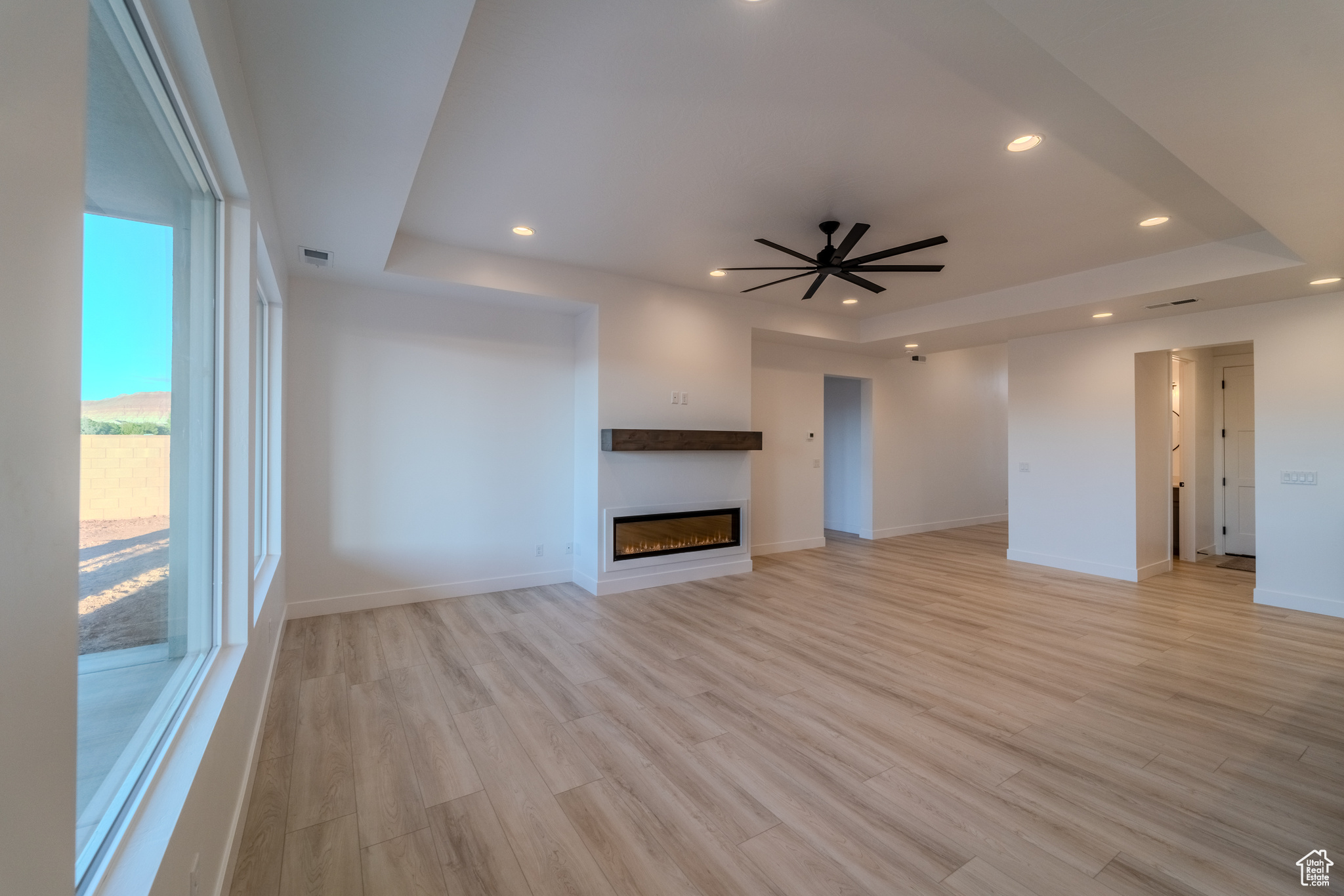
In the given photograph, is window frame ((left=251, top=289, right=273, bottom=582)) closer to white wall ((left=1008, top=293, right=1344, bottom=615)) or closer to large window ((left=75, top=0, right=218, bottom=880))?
large window ((left=75, top=0, right=218, bottom=880))

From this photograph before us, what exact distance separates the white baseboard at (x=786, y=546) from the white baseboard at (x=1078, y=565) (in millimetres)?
2127

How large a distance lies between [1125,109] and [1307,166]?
47.0 inches

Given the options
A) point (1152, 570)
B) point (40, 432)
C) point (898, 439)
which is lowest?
point (1152, 570)

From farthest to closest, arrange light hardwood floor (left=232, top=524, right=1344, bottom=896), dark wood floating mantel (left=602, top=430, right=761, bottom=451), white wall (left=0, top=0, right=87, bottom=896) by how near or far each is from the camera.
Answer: dark wood floating mantel (left=602, top=430, right=761, bottom=451), light hardwood floor (left=232, top=524, right=1344, bottom=896), white wall (left=0, top=0, right=87, bottom=896)

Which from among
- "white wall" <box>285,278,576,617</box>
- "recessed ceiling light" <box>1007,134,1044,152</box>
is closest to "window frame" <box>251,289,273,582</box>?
"white wall" <box>285,278,576,617</box>

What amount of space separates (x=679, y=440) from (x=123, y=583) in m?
3.99

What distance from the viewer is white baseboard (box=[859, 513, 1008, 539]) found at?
7602 mm

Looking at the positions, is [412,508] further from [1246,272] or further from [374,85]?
[1246,272]

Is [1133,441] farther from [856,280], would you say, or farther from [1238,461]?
[856,280]

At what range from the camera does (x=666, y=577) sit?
5.08 metres

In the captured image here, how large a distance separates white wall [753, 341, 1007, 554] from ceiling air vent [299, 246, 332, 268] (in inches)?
171

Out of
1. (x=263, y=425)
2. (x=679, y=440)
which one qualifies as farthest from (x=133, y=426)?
(x=679, y=440)

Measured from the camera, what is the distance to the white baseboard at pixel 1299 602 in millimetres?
4211

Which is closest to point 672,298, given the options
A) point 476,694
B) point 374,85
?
point 374,85
